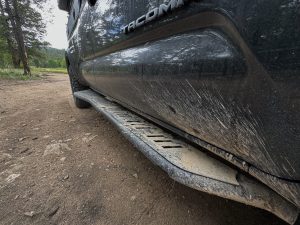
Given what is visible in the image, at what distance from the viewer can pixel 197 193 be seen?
4.62ft

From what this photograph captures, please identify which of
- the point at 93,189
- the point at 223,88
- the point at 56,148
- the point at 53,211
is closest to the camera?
the point at 223,88

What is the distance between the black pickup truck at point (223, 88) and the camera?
508 mm

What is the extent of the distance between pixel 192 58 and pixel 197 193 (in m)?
0.95

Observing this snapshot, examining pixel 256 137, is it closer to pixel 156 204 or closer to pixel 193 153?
pixel 193 153

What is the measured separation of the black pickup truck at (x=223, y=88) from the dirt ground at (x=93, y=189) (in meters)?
0.40

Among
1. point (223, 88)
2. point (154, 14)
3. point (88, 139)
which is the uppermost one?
point (154, 14)

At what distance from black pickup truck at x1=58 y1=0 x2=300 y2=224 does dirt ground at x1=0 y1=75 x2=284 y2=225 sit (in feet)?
1.31

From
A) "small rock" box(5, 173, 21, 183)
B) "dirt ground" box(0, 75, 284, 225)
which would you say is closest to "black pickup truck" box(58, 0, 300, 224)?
"dirt ground" box(0, 75, 284, 225)

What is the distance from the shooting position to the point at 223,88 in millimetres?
649

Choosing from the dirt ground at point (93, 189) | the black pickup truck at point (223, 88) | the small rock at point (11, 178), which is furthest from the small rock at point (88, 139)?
the black pickup truck at point (223, 88)

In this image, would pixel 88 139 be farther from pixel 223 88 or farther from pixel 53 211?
pixel 223 88

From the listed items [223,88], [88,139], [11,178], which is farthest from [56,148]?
[223,88]

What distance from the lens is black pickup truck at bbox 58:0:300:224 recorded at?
508mm

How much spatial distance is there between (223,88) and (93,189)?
1.15m
